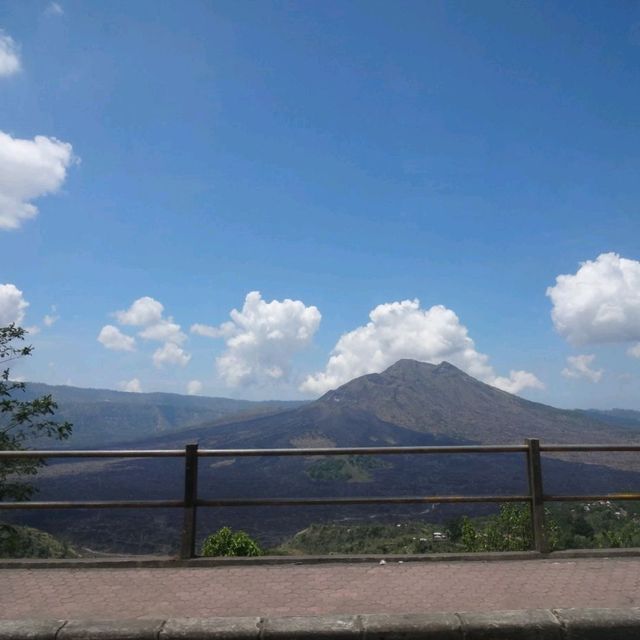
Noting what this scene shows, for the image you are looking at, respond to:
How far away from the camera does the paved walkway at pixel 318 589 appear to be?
182 inches

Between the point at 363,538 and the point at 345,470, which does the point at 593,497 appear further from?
the point at 345,470

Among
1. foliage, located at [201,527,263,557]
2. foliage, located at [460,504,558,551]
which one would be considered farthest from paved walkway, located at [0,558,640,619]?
foliage, located at [201,527,263,557]

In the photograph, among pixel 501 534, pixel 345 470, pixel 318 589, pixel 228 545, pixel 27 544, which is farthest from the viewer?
pixel 345 470

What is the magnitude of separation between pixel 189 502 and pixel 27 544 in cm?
780

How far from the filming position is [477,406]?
550 ft

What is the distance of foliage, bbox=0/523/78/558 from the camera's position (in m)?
10.6

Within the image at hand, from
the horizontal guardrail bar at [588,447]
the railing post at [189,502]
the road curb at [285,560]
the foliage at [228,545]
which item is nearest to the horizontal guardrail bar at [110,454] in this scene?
the railing post at [189,502]

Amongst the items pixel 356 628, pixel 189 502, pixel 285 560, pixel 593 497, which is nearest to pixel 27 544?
pixel 189 502

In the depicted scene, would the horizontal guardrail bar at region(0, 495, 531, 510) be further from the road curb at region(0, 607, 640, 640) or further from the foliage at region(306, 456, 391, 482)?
the foliage at region(306, 456, 391, 482)

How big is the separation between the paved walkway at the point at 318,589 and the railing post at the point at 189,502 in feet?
0.74

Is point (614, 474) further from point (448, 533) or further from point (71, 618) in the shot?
point (71, 618)

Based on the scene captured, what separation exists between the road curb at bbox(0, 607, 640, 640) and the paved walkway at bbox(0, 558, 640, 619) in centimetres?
26

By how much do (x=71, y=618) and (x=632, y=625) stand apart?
4.28 m

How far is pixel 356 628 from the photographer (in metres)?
4.16
